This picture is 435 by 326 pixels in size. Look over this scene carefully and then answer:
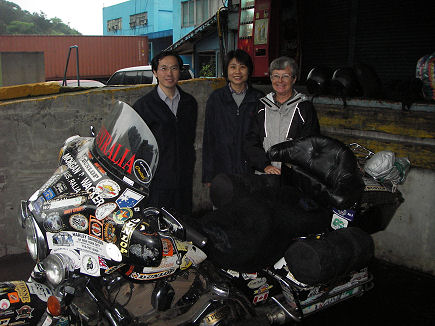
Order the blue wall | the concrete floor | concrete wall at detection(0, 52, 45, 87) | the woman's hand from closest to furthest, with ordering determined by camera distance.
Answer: the woman's hand → the concrete floor → concrete wall at detection(0, 52, 45, 87) → the blue wall

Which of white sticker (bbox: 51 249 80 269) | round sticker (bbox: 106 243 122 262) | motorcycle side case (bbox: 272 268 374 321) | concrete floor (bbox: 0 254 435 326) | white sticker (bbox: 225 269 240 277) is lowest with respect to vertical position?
concrete floor (bbox: 0 254 435 326)

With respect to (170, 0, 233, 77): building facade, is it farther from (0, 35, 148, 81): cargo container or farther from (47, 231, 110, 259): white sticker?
(47, 231, 110, 259): white sticker

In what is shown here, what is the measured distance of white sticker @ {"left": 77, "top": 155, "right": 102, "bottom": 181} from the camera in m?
2.25

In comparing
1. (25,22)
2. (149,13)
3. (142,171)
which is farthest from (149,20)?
(25,22)

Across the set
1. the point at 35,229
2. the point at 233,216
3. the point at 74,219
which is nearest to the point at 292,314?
the point at 233,216

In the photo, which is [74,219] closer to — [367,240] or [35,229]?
[35,229]

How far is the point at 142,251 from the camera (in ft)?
6.67

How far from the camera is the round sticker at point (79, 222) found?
6.97 feet

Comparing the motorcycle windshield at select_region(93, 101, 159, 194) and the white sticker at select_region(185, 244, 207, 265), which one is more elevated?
the motorcycle windshield at select_region(93, 101, 159, 194)

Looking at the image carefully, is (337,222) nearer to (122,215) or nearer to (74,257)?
(122,215)

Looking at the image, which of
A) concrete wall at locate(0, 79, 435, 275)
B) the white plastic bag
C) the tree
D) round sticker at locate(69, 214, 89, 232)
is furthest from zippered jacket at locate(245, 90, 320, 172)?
the tree

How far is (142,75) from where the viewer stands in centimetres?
1233

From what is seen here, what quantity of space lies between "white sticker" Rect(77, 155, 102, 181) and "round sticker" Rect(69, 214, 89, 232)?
24 cm

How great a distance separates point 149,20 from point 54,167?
3539 centimetres
